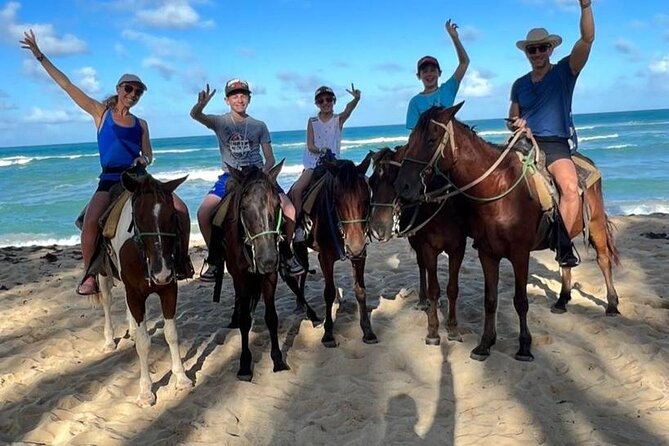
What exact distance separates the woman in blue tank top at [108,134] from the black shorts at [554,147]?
3.55m

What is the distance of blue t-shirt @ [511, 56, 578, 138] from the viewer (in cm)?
500

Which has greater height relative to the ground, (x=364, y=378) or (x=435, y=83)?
(x=435, y=83)

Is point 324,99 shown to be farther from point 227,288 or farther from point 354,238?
point 227,288

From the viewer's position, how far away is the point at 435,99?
562cm

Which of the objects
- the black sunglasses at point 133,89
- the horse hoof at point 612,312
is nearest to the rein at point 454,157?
the horse hoof at point 612,312

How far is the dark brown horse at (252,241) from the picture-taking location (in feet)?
13.6

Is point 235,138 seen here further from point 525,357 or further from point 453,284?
point 525,357

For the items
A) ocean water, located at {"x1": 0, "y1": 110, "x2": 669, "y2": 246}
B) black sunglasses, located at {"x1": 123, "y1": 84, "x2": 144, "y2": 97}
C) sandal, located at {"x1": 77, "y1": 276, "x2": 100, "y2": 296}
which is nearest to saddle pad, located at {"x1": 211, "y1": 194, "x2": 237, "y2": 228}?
black sunglasses, located at {"x1": 123, "y1": 84, "x2": 144, "y2": 97}

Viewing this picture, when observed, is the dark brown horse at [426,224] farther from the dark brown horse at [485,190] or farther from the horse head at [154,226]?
the horse head at [154,226]

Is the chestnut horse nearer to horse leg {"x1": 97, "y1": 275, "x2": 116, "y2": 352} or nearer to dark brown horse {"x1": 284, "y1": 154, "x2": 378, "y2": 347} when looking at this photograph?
dark brown horse {"x1": 284, "y1": 154, "x2": 378, "y2": 347}

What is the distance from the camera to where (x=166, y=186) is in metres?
4.19

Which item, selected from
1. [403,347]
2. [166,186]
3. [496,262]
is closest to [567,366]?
[496,262]

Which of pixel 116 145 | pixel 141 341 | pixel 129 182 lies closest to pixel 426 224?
pixel 129 182

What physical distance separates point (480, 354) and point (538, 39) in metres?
3.01
